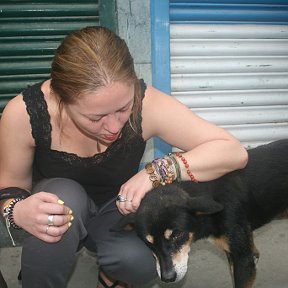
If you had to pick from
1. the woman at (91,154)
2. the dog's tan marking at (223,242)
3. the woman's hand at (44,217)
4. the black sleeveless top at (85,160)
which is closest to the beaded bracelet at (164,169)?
the woman at (91,154)

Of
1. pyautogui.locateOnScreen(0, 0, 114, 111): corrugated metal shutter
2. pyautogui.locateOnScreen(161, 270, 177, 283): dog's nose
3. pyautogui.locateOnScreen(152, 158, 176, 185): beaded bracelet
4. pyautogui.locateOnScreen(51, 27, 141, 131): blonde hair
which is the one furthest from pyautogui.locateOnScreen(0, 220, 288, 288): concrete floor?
pyautogui.locateOnScreen(51, 27, 141, 131): blonde hair

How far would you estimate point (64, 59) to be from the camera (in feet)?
5.18

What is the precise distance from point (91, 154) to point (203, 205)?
23.9 inches

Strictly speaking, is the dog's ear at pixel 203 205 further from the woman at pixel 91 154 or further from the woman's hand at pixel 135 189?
the woman's hand at pixel 135 189

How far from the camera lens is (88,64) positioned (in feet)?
5.11

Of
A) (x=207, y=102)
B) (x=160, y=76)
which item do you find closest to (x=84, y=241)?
(x=160, y=76)

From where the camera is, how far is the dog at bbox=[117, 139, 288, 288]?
207 centimetres

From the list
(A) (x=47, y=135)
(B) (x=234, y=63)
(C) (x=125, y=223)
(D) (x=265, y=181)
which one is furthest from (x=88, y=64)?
(B) (x=234, y=63)

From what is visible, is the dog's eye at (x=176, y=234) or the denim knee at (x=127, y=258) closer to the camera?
the denim knee at (x=127, y=258)

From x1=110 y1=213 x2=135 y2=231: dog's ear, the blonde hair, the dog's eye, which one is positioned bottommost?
the dog's eye

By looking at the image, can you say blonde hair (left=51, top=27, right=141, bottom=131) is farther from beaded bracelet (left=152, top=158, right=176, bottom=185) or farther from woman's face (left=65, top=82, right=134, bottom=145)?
beaded bracelet (left=152, top=158, right=176, bottom=185)

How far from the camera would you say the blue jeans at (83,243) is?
174 centimetres

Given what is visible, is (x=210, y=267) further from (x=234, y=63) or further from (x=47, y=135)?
(x=234, y=63)

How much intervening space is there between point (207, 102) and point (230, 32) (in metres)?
0.62
